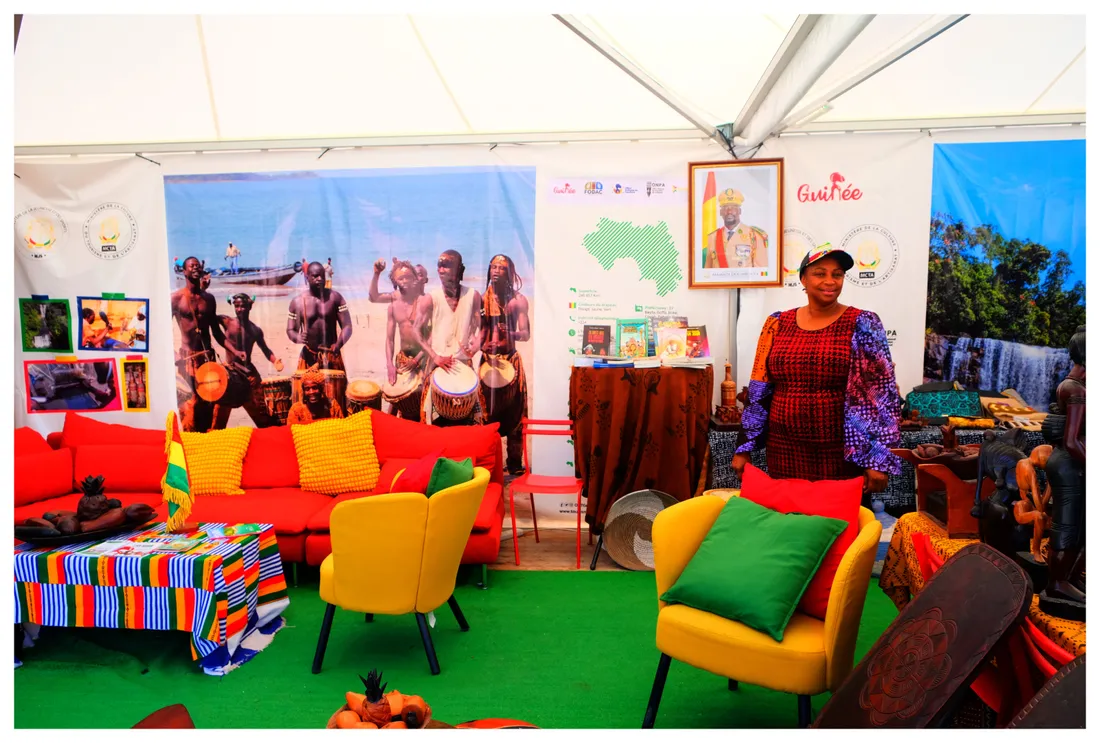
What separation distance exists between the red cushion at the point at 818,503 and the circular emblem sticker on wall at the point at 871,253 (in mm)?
2383

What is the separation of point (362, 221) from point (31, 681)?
3.25 meters

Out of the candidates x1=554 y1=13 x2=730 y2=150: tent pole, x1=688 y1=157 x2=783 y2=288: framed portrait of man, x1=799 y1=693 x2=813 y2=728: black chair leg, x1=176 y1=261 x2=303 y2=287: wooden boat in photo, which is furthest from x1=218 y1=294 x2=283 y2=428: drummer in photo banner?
x1=799 y1=693 x2=813 y2=728: black chair leg

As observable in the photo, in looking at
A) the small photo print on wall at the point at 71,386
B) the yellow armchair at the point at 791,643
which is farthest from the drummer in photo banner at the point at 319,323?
the yellow armchair at the point at 791,643

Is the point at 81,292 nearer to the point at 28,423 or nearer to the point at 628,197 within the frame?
the point at 28,423

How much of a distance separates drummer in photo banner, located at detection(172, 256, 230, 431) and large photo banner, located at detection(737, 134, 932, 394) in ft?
13.5

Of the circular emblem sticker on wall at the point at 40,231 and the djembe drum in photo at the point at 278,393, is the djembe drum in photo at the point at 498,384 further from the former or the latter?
the circular emblem sticker on wall at the point at 40,231

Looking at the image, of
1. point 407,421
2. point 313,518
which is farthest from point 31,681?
point 407,421

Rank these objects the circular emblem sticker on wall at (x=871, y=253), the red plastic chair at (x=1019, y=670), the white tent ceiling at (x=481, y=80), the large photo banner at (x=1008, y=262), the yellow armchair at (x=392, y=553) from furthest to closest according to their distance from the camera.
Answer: the circular emblem sticker on wall at (x=871, y=253)
the large photo banner at (x=1008, y=262)
the white tent ceiling at (x=481, y=80)
the yellow armchair at (x=392, y=553)
the red plastic chair at (x=1019, y=670)

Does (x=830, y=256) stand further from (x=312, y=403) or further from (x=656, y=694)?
(x=312, y=403)

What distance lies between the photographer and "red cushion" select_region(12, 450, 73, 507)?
4.21 metres

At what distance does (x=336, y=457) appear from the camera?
436 centimetres

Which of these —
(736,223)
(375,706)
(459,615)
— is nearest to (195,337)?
(459,615)

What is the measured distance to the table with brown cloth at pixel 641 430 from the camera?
4.34 meters

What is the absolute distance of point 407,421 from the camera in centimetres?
461
